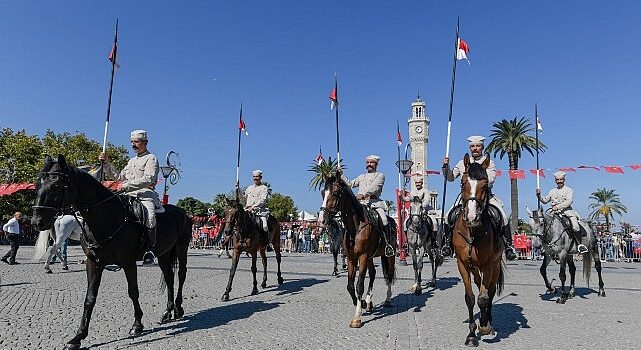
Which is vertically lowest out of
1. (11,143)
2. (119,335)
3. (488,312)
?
(119,335)

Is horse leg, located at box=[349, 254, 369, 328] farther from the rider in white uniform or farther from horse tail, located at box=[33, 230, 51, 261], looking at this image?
horse tail, located at box=[33, 230, 51, 261]

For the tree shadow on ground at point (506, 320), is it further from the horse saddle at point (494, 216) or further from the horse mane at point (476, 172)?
the horse mane at point (476, 172)

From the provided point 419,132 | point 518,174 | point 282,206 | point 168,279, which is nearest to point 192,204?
point 282,206

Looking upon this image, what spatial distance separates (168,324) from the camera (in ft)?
26.2

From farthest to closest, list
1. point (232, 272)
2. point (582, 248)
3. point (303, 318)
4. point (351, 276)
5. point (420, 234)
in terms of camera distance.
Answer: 1. point (420, 234)
2. point (582, 248)
3. point (232, 272)
4. point (351, 276)
5. point (303, 318)

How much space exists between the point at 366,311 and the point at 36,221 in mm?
5707

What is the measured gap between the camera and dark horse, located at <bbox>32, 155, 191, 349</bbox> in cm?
605

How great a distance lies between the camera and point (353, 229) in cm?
858

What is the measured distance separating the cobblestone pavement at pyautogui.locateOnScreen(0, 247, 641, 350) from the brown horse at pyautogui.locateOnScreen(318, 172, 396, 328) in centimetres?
63

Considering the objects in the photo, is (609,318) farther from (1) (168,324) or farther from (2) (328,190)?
(1) (168,324)

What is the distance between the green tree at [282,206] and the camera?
9831 centimetres

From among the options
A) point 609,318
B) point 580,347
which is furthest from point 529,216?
point 580,347

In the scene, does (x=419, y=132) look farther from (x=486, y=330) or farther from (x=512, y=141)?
(x=486, y=330)

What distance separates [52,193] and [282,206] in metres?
95.3
